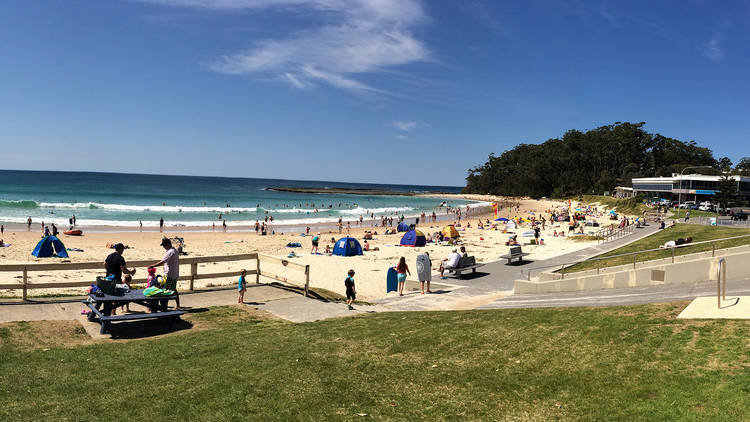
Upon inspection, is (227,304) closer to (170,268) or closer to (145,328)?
(170,268)

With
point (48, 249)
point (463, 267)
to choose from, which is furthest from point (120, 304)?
point (48, 249)

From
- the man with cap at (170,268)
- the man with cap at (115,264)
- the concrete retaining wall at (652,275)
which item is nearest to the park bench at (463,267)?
the concrete retaining wall at (652,275)

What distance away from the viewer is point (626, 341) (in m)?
6.67

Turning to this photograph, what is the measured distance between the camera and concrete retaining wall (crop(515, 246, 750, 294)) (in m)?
11.2

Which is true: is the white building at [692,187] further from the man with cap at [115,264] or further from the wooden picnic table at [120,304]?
the man with cap at [115,264]

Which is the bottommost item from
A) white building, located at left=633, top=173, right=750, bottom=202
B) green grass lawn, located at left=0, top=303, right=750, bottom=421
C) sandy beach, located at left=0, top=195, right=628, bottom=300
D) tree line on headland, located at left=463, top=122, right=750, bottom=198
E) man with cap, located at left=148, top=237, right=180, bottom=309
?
sandy beach, located at left=0, top=195, right=628, bottom=300

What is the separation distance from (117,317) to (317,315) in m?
4.10

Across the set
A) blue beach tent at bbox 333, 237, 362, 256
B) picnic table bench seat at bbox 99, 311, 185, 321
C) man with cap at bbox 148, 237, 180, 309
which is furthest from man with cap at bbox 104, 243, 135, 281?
blue beach tent at bbox 333, 237, 362, 256

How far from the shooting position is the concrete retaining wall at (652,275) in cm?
1116

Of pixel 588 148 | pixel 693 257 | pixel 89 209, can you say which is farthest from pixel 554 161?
pixel 693 257

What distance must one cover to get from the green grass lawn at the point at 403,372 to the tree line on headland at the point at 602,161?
3987 inches

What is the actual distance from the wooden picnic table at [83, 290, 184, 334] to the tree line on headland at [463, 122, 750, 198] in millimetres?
104232

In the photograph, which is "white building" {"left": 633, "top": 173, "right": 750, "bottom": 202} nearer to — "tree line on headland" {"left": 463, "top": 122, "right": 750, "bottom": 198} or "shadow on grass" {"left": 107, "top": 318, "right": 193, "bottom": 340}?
"tree line on headland" {"left": 463, "top": 122, "right": 750, "bottom": 198}

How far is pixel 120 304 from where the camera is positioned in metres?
9.27
